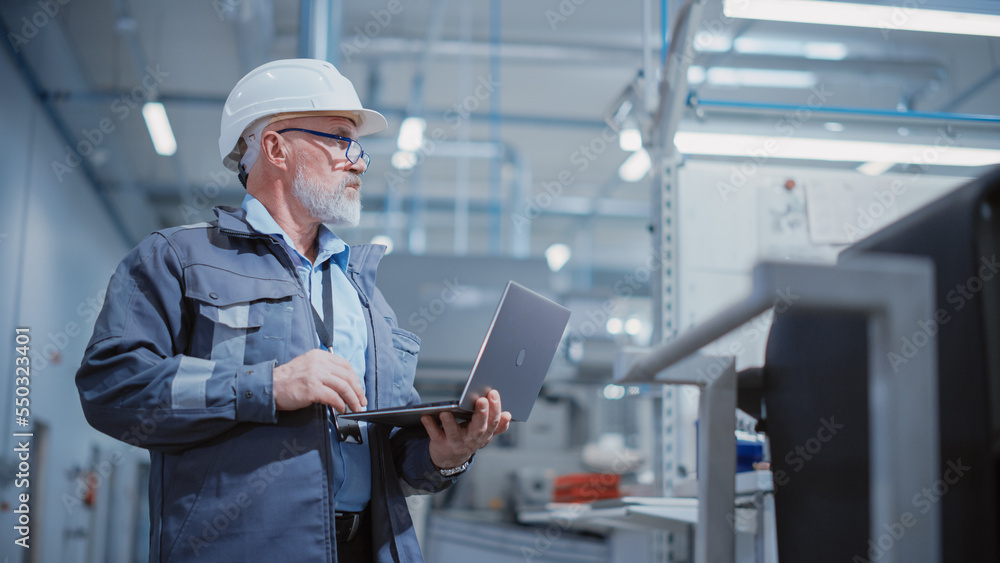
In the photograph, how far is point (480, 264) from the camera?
4.90 metres

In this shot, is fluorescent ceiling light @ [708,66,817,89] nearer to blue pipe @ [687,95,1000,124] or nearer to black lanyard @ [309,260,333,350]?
blue pipe @ [687,95,1000,124]

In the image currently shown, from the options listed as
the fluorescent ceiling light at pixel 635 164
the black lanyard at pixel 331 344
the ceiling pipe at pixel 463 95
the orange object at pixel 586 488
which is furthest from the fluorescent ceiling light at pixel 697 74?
the black lanyard at pixel 331 344

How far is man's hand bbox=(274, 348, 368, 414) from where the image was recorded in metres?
1.36

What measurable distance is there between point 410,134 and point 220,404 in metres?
4.02

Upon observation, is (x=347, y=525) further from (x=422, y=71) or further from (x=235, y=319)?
(x=422, y=71)

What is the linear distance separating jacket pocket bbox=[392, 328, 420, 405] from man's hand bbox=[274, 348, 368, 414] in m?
0.29

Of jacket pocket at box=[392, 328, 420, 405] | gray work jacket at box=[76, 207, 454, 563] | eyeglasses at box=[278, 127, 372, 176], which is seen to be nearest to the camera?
gray work jacket at box=[76, 207, 454, 563]

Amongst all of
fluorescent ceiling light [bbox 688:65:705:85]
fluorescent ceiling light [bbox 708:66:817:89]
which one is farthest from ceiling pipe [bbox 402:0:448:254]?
fluorescent ceiling light [bbox 708:66:817:89]

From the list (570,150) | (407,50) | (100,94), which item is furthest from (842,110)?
(570,150)

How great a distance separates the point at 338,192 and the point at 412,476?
628 mm

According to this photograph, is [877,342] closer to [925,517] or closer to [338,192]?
[925,517]

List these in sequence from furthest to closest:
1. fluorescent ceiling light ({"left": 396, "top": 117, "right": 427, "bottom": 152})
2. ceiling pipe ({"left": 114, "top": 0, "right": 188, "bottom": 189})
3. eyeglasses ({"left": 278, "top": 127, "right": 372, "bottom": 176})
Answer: ceiling pipe ({"left": 114, "top": 0, "right": 188, "bottom": 189}) → fluorescent ceiling light ({"left": 396, "top": 117, "right": 427, "bottom": 152}) → eyeglasses ({"left": 278, "top": 127, "right": 372, "bottom": 176})

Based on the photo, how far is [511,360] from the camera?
58.6 inches

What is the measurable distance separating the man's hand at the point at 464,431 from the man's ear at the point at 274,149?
0.67 metres
